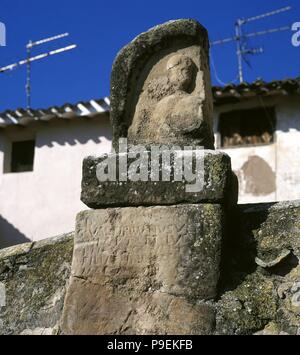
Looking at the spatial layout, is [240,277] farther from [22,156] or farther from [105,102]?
[22,156]

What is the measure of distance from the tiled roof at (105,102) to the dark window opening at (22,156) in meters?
0.62

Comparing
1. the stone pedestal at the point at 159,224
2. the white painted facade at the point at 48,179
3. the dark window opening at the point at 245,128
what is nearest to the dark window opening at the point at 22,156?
the white painted facade at the point at 48,179

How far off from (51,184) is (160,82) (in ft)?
27.5

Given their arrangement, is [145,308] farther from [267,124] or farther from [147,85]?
[267,124]

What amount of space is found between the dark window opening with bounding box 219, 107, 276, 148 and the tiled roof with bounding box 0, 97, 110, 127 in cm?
228

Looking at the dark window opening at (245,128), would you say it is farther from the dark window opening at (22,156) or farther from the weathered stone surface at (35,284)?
the weathered stone surface at (35,284)

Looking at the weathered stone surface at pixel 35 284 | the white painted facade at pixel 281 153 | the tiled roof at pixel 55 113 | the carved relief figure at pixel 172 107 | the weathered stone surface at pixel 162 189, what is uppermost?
the tiled roof at pixel 55 113

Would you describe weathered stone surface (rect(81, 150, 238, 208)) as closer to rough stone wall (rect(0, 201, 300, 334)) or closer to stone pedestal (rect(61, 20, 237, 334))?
stone pedestal (rect(61, 20, 237, 334))

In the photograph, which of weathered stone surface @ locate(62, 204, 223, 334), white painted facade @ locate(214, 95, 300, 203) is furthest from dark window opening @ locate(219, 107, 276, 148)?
weathered stone surface @ locate(62, 204, 223, 334)

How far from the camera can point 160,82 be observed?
8.74ft

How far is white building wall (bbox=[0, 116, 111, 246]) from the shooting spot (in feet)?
34.5

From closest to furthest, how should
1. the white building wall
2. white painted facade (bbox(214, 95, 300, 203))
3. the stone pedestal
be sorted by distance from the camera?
the stone pedestal
white painted facade (bbox(214, 95, 300, 203))
the white building wall

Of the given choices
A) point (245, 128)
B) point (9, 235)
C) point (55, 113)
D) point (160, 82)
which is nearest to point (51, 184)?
point (9, 235)

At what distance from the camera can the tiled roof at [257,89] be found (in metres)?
8.53
